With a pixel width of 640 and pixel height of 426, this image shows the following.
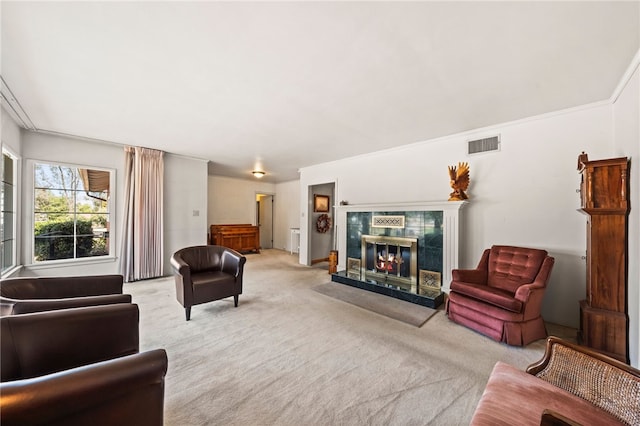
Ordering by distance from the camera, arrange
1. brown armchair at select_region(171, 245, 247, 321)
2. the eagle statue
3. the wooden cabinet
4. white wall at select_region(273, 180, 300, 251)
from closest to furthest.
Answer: brown armchair at select_region(171, 245, 247, 321)
the eagle statue
the wooden cabinet
white wall at select_region(273, 180, 300, 251)

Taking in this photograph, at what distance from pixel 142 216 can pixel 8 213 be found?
1.53 meters

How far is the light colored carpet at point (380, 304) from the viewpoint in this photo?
300cm

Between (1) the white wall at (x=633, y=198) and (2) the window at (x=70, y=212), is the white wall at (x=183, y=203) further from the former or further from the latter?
(1) the white wall at (x=633, y=198)

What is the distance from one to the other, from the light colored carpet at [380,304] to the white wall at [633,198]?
5.34ft

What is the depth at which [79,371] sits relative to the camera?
2.87ft

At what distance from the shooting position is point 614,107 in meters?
2.52

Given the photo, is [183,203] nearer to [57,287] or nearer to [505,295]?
[57,287]

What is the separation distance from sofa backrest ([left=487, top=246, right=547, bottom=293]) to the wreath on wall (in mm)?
4067

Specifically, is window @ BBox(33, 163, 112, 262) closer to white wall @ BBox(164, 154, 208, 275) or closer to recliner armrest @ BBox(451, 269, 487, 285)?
white wall @ BBox(164, 154, 208, 275)

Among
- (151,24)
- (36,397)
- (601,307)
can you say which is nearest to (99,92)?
(151,24)

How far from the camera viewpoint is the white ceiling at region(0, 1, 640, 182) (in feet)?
4.89

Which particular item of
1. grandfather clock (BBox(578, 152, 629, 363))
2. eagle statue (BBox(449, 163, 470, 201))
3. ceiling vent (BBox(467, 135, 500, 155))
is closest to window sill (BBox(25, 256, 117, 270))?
eagle statue (BBox(449, 163, 470, 201))

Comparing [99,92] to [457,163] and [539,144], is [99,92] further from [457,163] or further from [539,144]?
Result: [539,144]

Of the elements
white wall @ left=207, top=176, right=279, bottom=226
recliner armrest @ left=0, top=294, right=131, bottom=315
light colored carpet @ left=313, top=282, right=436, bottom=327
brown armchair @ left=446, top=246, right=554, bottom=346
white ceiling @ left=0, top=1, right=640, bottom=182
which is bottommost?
light colored carpet @ left=313, top=282, right=436, bottom=327
